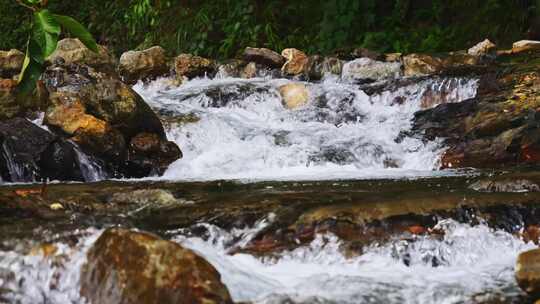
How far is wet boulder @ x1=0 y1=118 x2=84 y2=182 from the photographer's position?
20.3 feet

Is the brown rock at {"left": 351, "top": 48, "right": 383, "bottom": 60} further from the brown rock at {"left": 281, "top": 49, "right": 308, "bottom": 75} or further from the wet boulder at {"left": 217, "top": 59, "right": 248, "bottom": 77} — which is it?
the wet boulder at {"left": 217, "top": 59, "right": 248, "bottom": 77}

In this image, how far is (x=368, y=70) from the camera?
9.53 meters

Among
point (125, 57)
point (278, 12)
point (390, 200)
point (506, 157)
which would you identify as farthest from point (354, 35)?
point (390, 200)

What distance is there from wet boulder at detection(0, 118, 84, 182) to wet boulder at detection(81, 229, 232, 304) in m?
3.15

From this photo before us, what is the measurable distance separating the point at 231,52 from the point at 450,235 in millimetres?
9789

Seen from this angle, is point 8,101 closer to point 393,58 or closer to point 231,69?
point 231,69

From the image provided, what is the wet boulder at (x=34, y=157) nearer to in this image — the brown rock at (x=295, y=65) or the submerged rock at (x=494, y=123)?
the submerged rock at (x=494, y=123)

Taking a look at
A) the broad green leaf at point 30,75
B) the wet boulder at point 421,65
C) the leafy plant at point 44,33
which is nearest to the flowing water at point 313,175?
the wet boulder at point 421,65

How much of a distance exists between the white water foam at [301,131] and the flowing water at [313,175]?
0.01 m

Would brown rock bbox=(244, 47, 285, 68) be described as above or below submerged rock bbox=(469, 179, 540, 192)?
above

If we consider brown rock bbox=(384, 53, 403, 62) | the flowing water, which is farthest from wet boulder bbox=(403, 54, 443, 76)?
the flowing water

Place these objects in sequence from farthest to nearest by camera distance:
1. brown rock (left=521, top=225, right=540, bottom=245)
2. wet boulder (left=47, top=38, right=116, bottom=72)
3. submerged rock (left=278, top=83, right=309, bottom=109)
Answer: wet boulder (left=47, top=38, right=116, bottom=72) < submerged rock (left=278, top=83, right=309, bottom=109) < brown rock (left=521, top=225, right=540, bottom=245)

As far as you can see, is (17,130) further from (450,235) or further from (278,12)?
(278,12)

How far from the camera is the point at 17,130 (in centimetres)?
634
